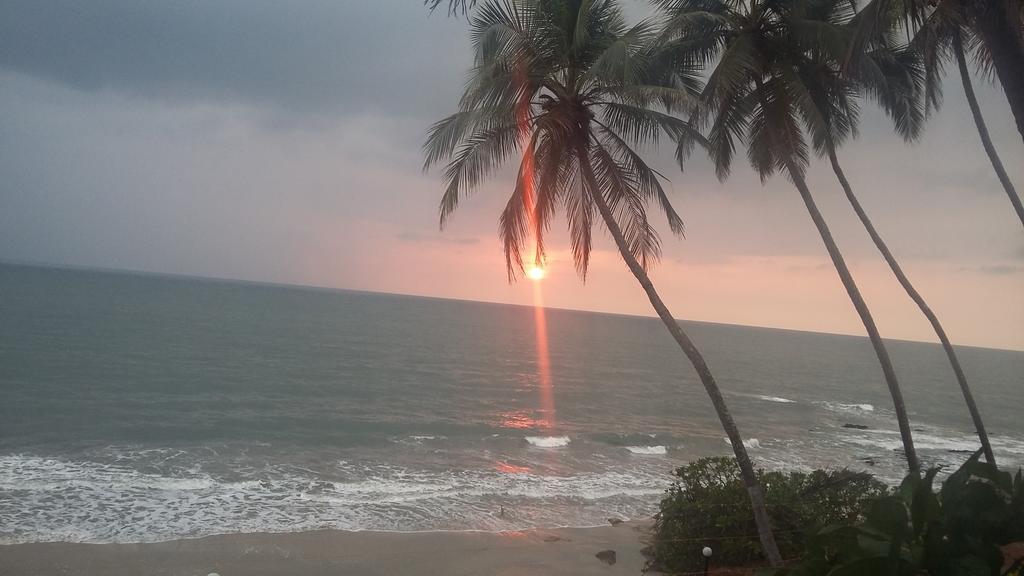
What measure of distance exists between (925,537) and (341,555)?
1322cm

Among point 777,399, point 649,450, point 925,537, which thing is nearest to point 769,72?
point 925,537

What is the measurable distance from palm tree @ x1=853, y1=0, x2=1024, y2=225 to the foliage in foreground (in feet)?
17.6

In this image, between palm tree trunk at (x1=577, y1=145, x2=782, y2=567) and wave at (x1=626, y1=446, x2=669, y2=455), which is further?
wave at (x1=626, y1=446, x2=669, y2=455)

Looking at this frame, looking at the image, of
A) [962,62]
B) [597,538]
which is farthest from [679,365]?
[962,62]

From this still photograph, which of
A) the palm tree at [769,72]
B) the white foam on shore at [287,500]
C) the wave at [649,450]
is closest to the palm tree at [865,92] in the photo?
the palm tree at [769,72]

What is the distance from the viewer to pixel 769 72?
1056 cm

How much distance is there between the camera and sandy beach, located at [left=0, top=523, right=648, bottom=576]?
40.7 feet

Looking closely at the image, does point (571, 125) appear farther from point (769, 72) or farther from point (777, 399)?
point (777, 399)

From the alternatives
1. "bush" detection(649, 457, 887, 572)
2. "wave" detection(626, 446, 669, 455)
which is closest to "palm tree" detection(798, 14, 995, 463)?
"bush" detection(649, 457, 887, 572)

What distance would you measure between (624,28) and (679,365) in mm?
67538

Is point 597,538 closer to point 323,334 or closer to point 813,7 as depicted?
point 813,7

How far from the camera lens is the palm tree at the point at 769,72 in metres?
9.55

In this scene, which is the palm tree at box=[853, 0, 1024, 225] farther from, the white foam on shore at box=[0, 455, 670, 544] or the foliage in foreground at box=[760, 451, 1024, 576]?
the white foam on shore at box=[0, 455, 670, 544]

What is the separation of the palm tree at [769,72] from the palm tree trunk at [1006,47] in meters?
2.99
